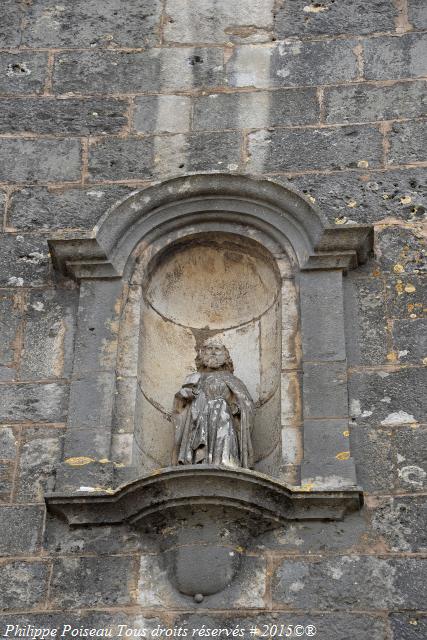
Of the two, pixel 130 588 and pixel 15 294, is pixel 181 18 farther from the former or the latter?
pixel 130 588

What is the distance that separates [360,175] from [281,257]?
0.86 m

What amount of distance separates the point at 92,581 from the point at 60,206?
2.95m

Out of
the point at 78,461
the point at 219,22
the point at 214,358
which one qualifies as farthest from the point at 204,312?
the point at 219,22

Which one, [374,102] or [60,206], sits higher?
[374,102]

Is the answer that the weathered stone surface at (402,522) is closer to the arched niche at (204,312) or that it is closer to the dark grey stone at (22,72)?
the arched niche at (204,312)

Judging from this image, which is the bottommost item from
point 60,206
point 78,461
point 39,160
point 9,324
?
point 78,461

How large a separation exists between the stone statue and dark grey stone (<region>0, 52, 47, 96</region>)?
2597 mm

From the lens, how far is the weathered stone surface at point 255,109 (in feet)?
36.4

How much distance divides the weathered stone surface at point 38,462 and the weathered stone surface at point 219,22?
3.52 meters

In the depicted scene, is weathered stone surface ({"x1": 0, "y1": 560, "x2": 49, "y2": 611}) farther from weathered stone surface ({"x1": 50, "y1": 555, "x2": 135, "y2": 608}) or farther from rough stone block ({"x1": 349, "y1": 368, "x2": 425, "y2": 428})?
rough stone block ({"x1": 349, "y1": 368, "x2": 425, "y2": 428})

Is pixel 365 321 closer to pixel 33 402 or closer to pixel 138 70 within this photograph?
pixel 33 402

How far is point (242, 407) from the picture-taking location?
988cm

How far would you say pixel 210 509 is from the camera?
9047 millimetres

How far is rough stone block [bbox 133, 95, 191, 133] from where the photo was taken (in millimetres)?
11133
